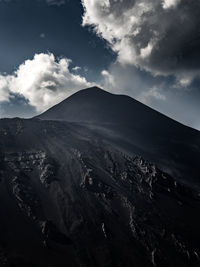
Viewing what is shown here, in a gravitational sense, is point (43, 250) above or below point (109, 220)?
below

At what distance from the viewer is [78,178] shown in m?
119

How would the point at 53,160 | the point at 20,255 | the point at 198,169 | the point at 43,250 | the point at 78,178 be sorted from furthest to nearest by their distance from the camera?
the point at 198,169 → the point at 53,160 → the point at 78,178 → the point at 43,250 → the point at 20,255

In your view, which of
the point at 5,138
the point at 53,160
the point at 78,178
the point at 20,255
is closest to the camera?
the point at 20,255

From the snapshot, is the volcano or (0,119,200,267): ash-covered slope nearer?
(0,119,200,267): ash-covered slope

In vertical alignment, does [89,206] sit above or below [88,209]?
above

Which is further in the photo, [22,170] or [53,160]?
[53,160]

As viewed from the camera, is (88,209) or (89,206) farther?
(89,206)

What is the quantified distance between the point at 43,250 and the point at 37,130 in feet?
354

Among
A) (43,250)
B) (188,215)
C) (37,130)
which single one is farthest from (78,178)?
(37,130)

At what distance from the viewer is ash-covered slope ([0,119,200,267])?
77062 mm

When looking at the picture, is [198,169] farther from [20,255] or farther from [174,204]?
[20,255]

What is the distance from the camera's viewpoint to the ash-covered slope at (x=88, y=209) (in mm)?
77062

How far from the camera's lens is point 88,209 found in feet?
322

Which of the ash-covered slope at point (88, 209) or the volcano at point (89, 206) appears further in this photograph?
the volcano at point (89, 206)
